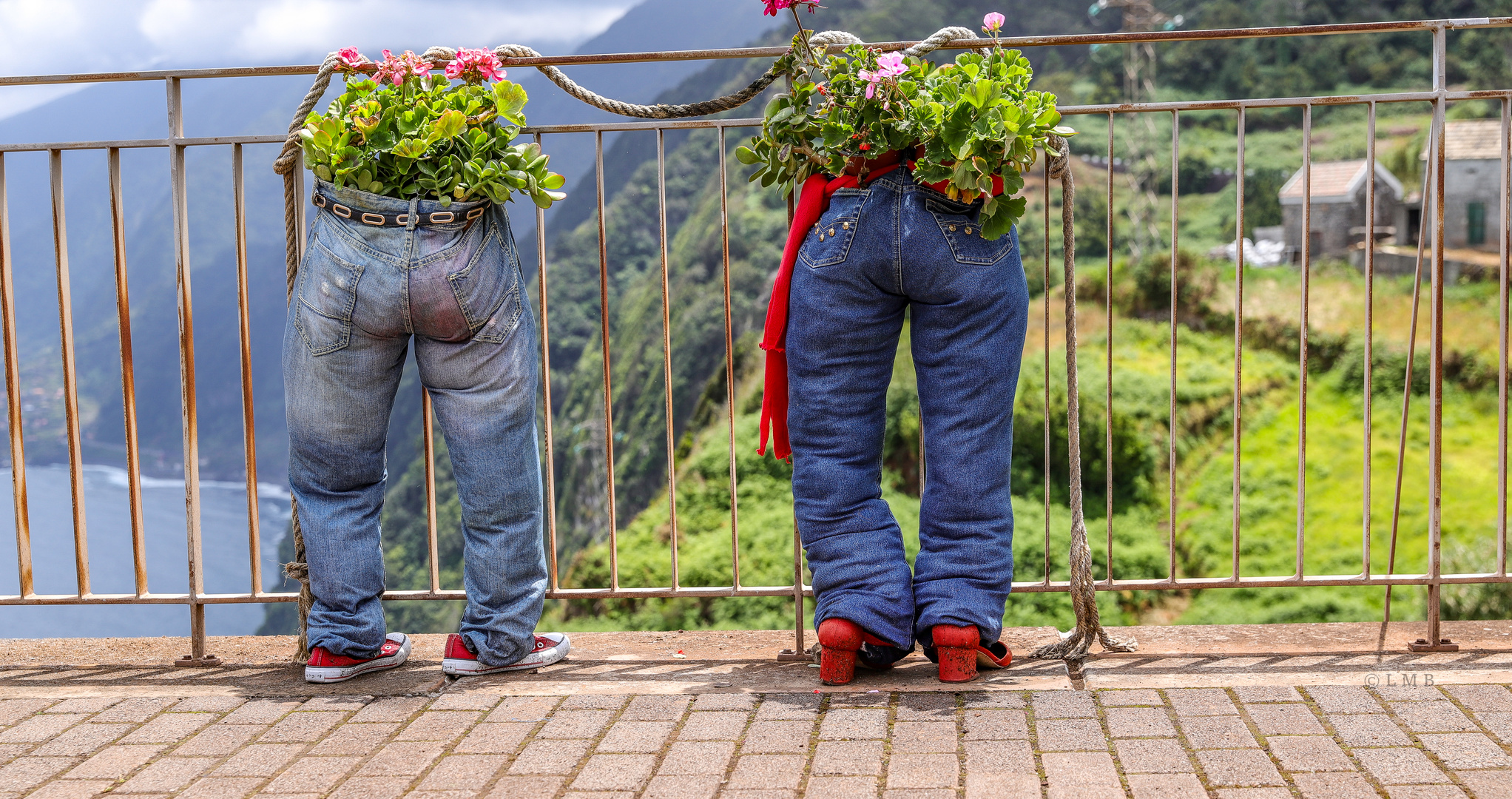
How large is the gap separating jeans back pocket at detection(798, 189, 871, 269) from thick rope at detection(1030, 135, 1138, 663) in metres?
0.44

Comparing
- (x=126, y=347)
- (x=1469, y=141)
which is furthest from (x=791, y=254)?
(x=1469, y=141)

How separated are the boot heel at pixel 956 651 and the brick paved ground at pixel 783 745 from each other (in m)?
0.08

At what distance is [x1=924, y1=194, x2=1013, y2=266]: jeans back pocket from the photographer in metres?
2.30

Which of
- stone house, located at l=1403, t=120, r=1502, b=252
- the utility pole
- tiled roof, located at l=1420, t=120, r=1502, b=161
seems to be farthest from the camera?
the utility pole

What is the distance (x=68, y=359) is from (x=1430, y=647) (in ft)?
10.2

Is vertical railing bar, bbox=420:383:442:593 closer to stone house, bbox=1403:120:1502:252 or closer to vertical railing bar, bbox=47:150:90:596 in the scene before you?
vertical railing bar, bbox=47:150:90:596

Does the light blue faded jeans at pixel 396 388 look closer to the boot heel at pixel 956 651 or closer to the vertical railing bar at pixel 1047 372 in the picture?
the boot heel at pixel 956 651

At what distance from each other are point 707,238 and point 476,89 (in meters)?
35.8

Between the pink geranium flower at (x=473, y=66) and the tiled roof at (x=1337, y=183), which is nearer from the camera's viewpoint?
the pink geranium flower at (x=473, y=66)

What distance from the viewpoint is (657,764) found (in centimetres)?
197

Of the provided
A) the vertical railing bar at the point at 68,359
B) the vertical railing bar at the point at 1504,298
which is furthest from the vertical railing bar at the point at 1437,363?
the vertical railing bar at the point at 68,359

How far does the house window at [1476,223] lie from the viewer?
33.4 m

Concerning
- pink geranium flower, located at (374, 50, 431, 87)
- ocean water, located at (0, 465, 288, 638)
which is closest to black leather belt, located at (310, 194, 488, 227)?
pink geranium flower, located at (374, 50, 431, 87)

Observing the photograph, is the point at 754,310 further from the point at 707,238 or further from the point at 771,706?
the point at 771,706
